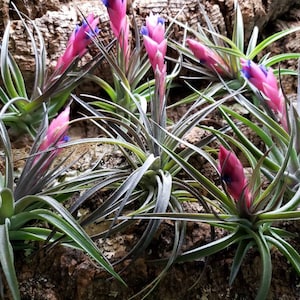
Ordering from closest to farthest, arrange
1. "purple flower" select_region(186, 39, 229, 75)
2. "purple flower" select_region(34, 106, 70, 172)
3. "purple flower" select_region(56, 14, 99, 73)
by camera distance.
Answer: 1. "purple flower" select_region(34, 106, 70, 172)
2. "purple flower" select_region(56, 14, 99, 73)
3. "purple flower" select_region(186, 39, 229, 75)

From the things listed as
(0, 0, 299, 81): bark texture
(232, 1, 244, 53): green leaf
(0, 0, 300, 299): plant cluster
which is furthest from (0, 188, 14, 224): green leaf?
(232, 1, 244, 53): green leaf

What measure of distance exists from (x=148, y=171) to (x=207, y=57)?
529mm

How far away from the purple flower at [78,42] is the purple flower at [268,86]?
0.47 m

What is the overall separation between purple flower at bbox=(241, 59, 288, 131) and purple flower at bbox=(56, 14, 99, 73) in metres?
0.47

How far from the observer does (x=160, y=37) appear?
49.7 inches

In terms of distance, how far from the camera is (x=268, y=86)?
→ 117cm

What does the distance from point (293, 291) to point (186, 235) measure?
0.28 meters

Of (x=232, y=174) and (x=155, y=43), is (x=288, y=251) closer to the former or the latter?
(x=232, y=174)

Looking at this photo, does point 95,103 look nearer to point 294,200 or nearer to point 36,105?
point 36,105

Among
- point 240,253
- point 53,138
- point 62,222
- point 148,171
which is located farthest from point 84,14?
point 240,253

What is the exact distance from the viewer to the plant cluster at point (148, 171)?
999 millimetres

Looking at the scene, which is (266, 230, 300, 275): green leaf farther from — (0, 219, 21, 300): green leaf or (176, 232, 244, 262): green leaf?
(0, 219, 21, 300): green leaf

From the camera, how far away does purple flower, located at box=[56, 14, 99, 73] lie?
4.46 ft

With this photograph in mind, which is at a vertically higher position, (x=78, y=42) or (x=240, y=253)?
(x=78, y=42)
